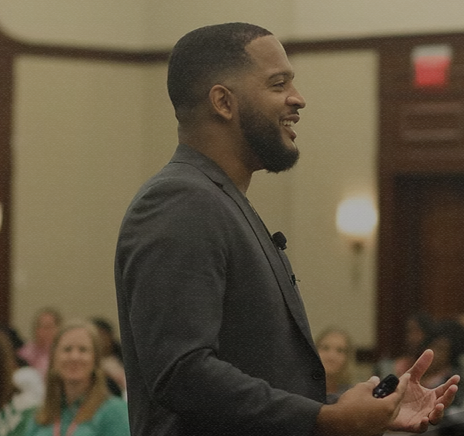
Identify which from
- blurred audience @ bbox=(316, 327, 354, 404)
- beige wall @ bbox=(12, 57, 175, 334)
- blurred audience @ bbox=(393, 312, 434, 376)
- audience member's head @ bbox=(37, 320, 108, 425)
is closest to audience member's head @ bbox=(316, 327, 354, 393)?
blurred audience @ bbox=(316, 327, 354, 404)

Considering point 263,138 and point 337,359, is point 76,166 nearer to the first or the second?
point 337,359

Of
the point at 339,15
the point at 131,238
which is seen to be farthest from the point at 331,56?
the point at 131,238

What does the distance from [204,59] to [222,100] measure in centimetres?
8

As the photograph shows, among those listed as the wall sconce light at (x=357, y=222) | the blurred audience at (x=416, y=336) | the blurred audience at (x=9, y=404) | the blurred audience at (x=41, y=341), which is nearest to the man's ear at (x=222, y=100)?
the blurred audience at (x=9, y=404)

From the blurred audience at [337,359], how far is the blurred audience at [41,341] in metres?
2.24

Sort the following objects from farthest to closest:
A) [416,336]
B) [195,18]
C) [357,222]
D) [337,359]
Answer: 1. [195,18]
2. [357,222]
3. [416,336]
4. [337,359]

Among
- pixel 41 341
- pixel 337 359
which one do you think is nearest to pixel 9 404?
pixel 337 359

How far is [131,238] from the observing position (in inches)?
65.0

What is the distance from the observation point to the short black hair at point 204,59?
6.00 ft

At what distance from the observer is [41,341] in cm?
754

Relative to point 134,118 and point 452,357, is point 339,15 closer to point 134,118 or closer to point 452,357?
point 134,118

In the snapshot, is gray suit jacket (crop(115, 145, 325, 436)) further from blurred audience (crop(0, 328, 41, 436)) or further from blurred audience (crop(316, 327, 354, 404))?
blurred audience (crop(316, 327, 354, 404))

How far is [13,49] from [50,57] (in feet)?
1.07

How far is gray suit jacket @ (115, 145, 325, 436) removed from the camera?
5.09 ft
